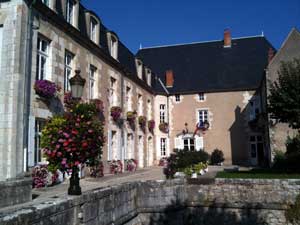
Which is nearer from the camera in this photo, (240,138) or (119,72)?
(119,72)

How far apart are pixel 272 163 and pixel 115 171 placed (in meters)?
7.93

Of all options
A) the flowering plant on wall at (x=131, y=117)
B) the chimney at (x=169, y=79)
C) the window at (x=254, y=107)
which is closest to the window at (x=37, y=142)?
the flowering plant on wall at (x=131, y=117)

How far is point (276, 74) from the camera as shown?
664 inches

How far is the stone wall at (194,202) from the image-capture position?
6.10 m

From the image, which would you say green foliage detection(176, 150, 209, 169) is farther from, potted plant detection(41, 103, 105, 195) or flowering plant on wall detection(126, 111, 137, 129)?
potted plant detection(41, 103, 105, 195)

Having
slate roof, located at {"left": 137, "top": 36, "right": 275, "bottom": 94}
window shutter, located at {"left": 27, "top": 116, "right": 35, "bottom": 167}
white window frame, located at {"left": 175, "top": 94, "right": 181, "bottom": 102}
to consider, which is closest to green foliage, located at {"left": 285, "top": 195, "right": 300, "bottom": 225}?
window shutter, located at {"left": 27, "top": 116, "right": 35, "bottom": 167}

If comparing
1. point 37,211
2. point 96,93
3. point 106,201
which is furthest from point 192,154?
point 37,211

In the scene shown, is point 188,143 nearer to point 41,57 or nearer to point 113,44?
point 113,44

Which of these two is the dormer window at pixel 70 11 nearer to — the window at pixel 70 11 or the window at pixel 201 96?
the window at pixel 70 11

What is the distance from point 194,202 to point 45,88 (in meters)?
5.41

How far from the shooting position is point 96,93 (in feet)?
45.1

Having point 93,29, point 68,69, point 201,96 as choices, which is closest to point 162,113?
point 201,96

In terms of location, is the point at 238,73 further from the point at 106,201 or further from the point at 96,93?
the point at 106,201

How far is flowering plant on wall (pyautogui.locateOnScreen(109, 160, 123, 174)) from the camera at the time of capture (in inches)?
564
